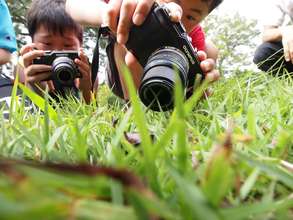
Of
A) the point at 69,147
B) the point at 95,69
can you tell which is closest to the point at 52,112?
the point at 69,147

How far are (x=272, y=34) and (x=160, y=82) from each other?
1397 mm

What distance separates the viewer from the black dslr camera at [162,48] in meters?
0.71

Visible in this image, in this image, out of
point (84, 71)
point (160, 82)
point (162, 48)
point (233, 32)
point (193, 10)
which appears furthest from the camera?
point (233, 32)

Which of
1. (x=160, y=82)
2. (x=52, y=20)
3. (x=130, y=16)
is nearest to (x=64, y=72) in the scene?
(x=130, y=16)

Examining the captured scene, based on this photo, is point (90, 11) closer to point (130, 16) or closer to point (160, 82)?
point (130, 16)

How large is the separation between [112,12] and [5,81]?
728mm

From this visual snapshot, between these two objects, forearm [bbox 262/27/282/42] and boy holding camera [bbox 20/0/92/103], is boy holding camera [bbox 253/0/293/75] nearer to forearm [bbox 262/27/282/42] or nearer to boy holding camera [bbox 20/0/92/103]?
forearm [bbox 262/27/282/42]

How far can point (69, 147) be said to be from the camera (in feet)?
1.52

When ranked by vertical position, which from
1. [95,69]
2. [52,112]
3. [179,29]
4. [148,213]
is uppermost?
[95,69]

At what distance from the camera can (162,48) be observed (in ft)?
2.76

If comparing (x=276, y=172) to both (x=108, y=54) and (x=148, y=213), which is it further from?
(x=108, y=54)

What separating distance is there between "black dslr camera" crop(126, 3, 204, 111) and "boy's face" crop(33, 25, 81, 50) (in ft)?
3.24

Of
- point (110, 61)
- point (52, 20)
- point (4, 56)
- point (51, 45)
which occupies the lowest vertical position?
point (110, 61)

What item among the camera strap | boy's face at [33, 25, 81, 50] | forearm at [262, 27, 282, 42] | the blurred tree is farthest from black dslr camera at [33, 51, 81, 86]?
the blurred tree
